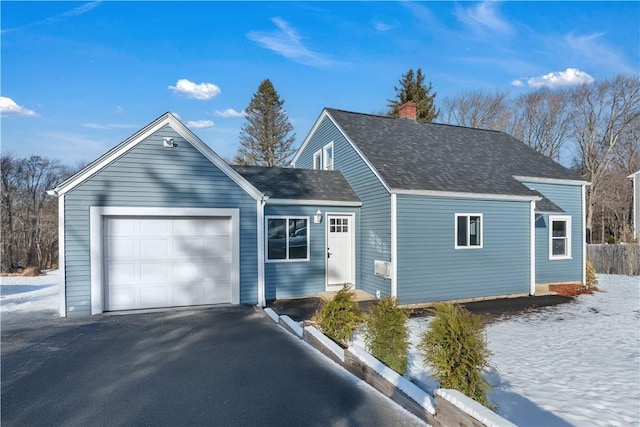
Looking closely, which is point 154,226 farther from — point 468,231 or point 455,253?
point 468,231

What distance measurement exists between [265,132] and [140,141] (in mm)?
25102

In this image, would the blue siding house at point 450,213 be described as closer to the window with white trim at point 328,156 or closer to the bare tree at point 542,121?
the window with white trim at point 328,156

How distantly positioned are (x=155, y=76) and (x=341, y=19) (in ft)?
23.6

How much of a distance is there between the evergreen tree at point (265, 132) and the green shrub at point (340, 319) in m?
27.3

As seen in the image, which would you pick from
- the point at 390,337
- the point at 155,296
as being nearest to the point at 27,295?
the point at 155,296

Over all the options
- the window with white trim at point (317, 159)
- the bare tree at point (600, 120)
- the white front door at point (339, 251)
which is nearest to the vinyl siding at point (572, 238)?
the white front door at point (339, 251)

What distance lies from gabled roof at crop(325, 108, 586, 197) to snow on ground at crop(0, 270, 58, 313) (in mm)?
9467

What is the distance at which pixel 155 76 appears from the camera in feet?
45.9

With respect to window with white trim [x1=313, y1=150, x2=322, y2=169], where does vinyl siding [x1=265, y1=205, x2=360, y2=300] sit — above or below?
below

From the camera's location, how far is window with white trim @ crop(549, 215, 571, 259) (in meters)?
13.0

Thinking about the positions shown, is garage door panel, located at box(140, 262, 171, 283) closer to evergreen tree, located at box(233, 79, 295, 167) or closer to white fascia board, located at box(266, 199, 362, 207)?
white fascia board, located at box(266, 199, 362, 207)

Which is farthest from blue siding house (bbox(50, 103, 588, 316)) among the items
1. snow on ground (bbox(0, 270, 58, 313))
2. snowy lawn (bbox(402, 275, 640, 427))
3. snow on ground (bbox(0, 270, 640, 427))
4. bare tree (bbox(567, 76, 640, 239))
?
bare tree (bbox(567, 76, 640, 239))

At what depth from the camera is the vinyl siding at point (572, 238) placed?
500 inches

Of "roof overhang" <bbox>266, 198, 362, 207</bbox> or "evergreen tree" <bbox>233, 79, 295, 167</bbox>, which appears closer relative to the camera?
"roof overhang" <bbox>266, 198, 362, 207</bbox>
